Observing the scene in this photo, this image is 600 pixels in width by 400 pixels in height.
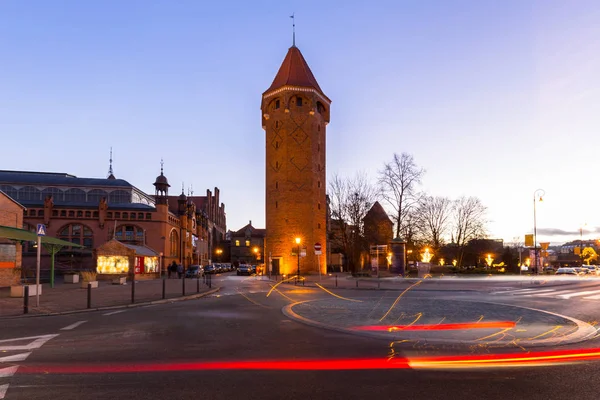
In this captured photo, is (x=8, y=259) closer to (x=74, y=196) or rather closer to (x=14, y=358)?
(x=14, y=358)

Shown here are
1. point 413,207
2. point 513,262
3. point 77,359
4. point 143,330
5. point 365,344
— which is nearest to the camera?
point 77,359

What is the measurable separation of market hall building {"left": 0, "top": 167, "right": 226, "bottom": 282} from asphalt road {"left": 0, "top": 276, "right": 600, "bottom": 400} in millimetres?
41774

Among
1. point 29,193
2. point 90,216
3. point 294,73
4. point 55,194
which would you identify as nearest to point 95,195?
point 55,194

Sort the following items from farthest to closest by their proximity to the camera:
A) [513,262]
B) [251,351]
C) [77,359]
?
[513,262] → [251,351] → [77,359]

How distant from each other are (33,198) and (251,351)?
66.6 metres

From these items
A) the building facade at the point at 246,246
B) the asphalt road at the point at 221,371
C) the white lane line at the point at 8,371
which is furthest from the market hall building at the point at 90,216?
the white lane line at the point at 8,371

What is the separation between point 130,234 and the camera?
61312 mm

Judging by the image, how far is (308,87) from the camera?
57.2m

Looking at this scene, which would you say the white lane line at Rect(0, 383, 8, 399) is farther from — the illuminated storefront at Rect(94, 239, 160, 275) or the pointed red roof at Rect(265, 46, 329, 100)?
the pointed red roof at Rect(265, 46, 329, 100)

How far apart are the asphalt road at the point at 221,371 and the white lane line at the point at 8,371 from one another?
14 mm

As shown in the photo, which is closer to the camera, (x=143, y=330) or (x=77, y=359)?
(x=77, y=359)

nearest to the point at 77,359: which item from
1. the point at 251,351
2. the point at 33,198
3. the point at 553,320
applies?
the point at 251,351

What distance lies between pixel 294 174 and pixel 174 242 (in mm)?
25020

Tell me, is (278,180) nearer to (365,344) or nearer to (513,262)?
(513,262)
